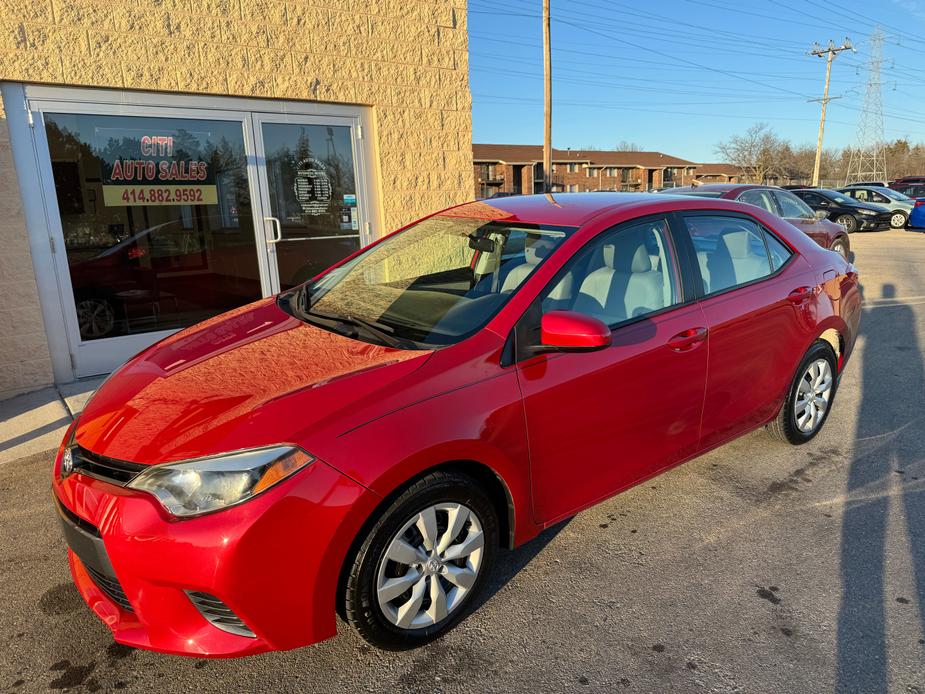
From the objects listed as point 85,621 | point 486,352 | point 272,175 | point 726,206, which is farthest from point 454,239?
point 272,175

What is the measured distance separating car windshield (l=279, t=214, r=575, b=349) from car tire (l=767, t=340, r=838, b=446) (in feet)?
6.82

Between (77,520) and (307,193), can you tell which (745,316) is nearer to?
(77,520)

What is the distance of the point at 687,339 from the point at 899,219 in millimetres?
24169

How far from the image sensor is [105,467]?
7.55 ft

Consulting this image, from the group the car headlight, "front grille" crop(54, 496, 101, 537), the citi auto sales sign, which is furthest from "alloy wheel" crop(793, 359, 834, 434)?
the citi auto sales sign

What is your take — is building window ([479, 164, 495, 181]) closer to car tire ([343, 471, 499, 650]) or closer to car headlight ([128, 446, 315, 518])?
car tire ([343, 471, 499, 650])

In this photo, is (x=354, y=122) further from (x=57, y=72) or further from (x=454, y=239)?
(x=454, y=239)

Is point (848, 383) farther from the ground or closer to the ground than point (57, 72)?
closer to the ground

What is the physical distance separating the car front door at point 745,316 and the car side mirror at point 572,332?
3.34ft

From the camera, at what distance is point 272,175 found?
700 cm

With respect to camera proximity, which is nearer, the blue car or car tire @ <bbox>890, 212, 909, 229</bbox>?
the blue car

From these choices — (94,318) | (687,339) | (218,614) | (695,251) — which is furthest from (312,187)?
(218,614)

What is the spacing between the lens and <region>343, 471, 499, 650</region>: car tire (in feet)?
7.54

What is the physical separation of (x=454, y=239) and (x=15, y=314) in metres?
4.29
